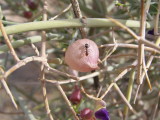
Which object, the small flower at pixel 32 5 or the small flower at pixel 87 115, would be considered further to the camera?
the small flower at pixel 32 5

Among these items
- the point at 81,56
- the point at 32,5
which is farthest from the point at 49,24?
the point at 32,5

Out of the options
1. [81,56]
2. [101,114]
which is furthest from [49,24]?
[101,114]

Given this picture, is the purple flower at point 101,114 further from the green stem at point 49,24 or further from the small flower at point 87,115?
the green stem at point 49,24

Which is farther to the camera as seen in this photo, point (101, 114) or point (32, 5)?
point (32, 5)

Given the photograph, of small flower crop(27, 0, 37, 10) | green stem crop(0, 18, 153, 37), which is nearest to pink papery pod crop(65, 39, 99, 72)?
green stem crop(0, 18, 153, 37)

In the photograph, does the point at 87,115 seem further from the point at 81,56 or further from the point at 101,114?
the point at 81,56

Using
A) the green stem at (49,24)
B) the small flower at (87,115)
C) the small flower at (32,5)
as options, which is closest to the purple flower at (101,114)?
the small flower at (87,115)

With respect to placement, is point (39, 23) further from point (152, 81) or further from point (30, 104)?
point (30, 104)

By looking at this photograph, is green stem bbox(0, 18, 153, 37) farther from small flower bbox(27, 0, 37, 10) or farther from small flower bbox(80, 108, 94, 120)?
small flower bbox(27, 0, 37, 10)

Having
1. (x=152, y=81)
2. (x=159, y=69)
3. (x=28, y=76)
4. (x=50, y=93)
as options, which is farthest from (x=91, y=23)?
(x=50, y=93)

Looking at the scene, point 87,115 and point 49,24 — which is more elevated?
point 49,24

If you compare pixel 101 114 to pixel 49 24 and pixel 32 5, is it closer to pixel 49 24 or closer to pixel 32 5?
pixel 49 24
